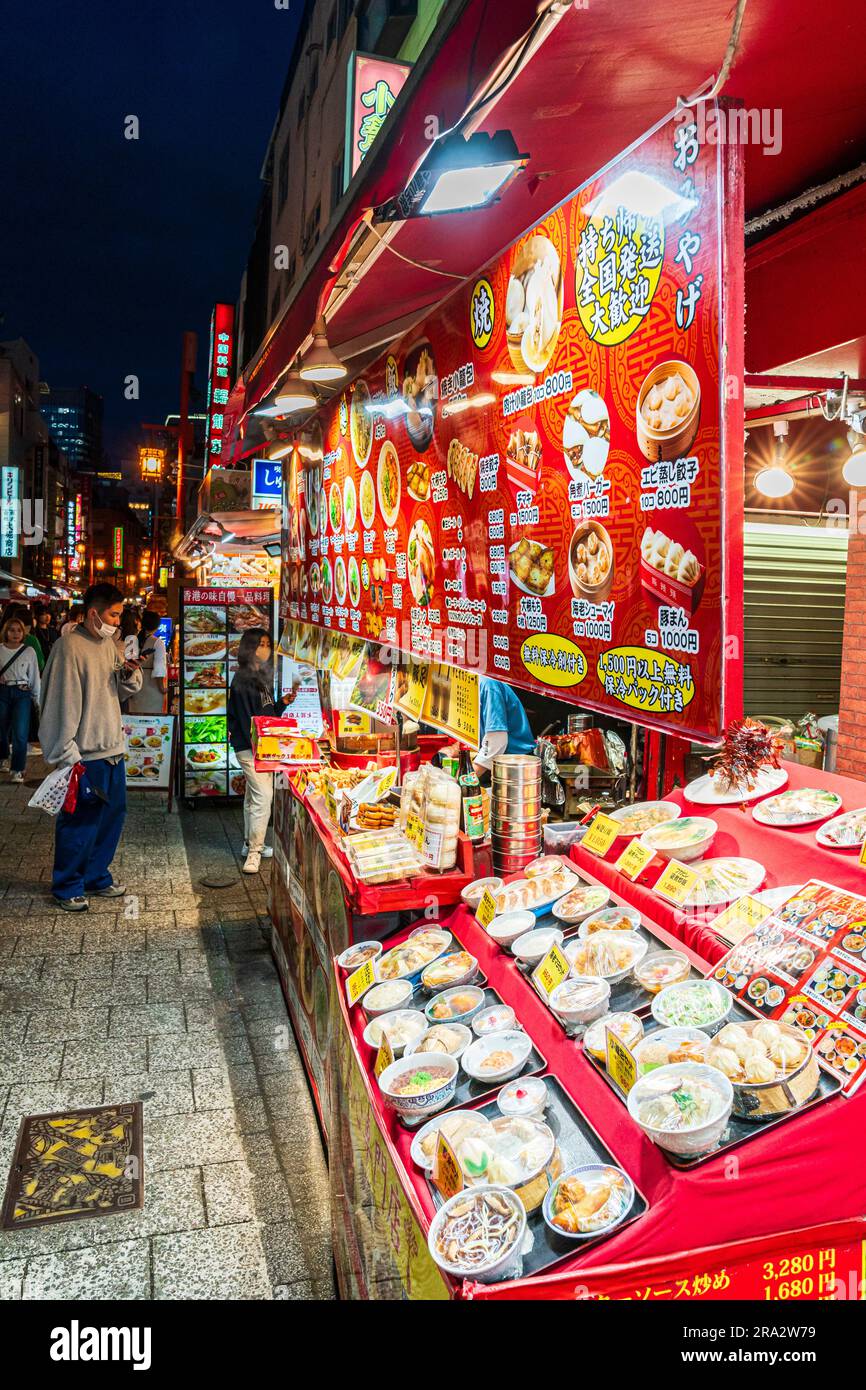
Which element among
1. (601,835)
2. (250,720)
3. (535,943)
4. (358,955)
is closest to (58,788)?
(250,720)

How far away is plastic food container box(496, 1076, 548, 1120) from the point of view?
2420mm

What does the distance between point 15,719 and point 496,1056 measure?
1288cm

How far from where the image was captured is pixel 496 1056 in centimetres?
269

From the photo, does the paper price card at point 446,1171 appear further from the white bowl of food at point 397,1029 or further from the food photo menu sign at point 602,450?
the food photo menu sign at point 602,450

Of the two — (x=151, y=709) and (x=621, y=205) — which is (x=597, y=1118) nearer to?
(x=621, y=205)

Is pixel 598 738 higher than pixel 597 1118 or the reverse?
higher

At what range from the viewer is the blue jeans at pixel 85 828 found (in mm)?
7867

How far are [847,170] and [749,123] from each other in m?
1.22

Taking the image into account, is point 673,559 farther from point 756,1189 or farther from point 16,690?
point 16,690

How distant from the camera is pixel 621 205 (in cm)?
234

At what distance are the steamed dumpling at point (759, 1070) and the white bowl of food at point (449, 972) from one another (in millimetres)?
1290

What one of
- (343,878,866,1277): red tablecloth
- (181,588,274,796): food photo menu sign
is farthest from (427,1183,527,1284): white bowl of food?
(181,588,274,796): food photo menu sign
